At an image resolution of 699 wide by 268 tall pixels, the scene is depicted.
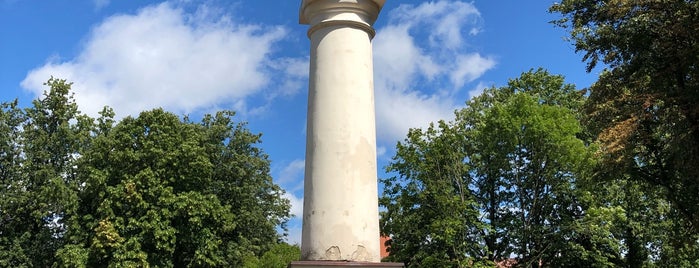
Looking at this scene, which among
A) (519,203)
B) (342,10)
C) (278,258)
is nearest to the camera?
(342,10)

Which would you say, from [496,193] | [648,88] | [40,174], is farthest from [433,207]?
[40,174]

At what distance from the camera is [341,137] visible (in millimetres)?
5270

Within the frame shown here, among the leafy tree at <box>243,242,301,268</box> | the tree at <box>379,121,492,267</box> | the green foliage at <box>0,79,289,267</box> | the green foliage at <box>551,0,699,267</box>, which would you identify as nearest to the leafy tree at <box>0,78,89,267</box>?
the green foliage at <box>0,79,289,267</box>

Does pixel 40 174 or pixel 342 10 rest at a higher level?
pixel 40 174

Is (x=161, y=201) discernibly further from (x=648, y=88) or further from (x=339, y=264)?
(x=339, y=264)

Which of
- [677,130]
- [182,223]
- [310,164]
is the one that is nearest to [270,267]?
[182,223]

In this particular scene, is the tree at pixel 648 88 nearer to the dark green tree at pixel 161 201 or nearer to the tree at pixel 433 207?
the tree at pixel 433 207

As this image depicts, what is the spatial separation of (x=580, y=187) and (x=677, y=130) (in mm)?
11571

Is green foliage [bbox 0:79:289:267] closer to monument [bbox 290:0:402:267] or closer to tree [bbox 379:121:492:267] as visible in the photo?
tree [bbox 379:121:492:267]

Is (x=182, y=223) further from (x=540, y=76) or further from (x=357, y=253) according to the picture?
(x=357, y=253)

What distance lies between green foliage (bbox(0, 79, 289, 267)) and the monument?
22.1 meters

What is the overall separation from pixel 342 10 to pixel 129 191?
22970 mm

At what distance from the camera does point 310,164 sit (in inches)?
210

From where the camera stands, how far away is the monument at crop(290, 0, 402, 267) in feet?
16.4
